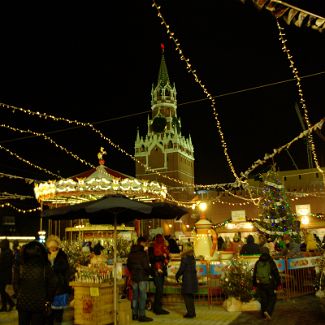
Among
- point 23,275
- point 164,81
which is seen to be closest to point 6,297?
point 23,275

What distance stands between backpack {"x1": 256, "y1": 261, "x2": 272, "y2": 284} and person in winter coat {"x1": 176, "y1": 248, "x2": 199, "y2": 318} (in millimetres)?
1216

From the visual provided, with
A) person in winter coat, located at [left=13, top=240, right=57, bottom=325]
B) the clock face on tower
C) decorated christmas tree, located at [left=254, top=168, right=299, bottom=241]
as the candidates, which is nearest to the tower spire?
the clock face on tower

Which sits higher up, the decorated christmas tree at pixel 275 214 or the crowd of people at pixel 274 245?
the decorated christmas tree at pixel 275 214

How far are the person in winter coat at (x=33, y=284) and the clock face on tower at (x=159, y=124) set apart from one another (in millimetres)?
76475

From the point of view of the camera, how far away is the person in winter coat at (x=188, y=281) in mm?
8587

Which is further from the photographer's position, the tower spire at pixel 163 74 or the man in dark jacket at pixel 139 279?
the tower spire at pixel 163 74

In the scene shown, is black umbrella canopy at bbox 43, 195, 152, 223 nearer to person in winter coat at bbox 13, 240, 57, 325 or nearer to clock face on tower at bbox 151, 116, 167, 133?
person in winter coat at bbox 13, 240, 57, 325

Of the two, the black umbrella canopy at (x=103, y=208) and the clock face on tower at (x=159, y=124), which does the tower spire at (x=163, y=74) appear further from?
the black umbrella canopy at (x=103, y=208)

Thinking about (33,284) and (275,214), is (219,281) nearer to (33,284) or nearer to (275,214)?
(33,284)

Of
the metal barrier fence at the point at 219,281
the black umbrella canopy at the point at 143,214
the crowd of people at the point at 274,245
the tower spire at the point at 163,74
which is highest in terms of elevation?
the tower spire at the point at 163,74

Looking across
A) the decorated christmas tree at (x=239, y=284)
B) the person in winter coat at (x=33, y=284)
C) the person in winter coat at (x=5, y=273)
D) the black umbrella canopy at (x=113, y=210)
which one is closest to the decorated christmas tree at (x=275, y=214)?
the decorated christmas tree at (x=239, y=284)

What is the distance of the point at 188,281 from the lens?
341 inches

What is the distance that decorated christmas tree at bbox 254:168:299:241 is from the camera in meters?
23.6

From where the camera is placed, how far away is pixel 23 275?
5.20 metres
